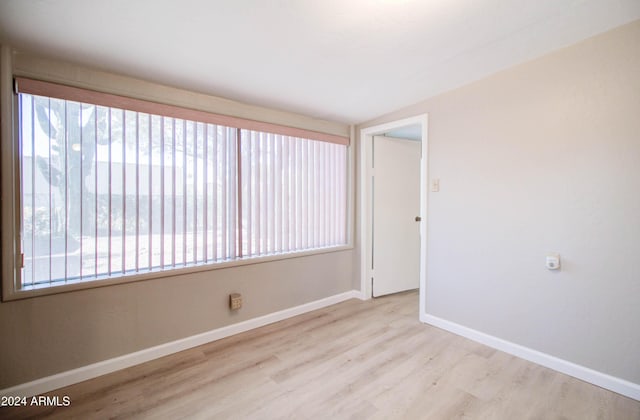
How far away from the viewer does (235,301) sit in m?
→ 2.58

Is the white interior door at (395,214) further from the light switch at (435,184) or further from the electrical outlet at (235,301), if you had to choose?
the electrical outlet at (235,301)

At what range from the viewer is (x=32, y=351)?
70.6 inches

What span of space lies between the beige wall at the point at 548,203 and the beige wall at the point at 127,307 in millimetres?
1607

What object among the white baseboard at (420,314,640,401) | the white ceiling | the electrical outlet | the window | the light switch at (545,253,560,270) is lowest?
the white baseboard at (420,314,640,401)

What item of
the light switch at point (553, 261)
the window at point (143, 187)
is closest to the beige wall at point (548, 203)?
the light switch at point (553, 261)

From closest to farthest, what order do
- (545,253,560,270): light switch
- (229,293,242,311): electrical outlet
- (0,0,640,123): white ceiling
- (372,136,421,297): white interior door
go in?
(0,0,640,123): white ceiling < (545,253,560,270): light switch < (229,293,242,311): electrical outlet < (372,136,421,297): white interior door

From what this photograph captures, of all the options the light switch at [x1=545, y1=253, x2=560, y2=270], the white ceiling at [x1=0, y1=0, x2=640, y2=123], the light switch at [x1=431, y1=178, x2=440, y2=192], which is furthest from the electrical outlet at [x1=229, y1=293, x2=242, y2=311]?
the light switch at [x1=545, y1=253, x2=560, y2=270]

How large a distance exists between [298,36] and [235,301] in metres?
2.18

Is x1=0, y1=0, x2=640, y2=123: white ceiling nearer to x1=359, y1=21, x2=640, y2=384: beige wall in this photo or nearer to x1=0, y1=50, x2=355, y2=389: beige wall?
x1=0, y1=50, x2=355, y2=389: beige wall

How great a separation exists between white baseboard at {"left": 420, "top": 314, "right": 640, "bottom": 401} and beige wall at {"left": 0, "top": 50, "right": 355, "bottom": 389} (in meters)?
1.60

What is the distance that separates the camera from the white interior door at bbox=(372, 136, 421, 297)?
3549 mm

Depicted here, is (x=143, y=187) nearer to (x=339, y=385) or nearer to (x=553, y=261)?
(x=339, y=385)

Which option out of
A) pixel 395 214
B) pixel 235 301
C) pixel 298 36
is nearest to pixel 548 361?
pixel 395 214

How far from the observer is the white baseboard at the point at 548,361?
182 centimetres
